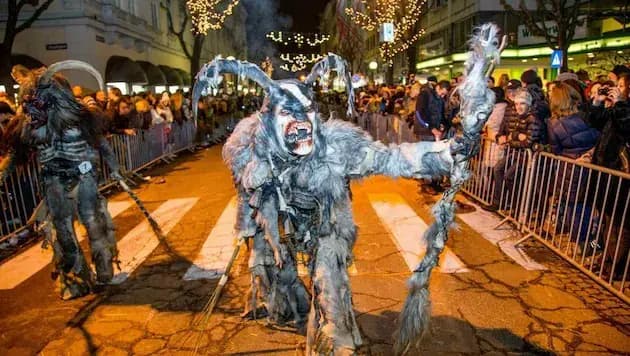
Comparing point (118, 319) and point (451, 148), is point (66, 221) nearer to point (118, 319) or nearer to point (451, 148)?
point (118, 319)

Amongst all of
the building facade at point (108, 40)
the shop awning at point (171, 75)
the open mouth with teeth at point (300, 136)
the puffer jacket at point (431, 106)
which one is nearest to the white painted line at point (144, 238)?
the open mouth with teeth at point (300, 136)

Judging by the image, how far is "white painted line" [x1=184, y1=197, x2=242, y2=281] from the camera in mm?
5191

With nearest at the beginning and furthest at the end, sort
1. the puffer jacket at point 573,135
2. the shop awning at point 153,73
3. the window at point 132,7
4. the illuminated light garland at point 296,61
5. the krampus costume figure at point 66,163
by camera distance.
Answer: the krampus costume figure at point 66,163, the puffer jacket at point 573,135, the window at point 132,7, the shop awning at point 153,73, the illuminated light garland at point 296,61

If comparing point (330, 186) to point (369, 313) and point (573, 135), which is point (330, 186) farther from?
point (573, 135)

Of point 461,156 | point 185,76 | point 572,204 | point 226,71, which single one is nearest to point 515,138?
point 572,204

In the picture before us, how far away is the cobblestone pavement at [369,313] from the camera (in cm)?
371

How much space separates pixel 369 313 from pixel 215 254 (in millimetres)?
2319

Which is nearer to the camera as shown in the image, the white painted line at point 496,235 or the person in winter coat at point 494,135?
the white painted line at point 496,235

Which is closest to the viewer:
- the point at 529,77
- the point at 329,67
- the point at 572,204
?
the point at 329,67

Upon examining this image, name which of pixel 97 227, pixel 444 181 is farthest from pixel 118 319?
pixel 444 181

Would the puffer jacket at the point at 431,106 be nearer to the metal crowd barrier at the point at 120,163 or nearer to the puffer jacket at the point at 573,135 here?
the puffer jacket at the point at 573,135

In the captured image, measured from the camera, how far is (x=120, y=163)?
1008 centimetres

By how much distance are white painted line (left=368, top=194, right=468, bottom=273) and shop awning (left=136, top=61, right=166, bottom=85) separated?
69.4 feet

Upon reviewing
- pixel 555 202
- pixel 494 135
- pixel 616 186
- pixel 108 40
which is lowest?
pixel 555 202
